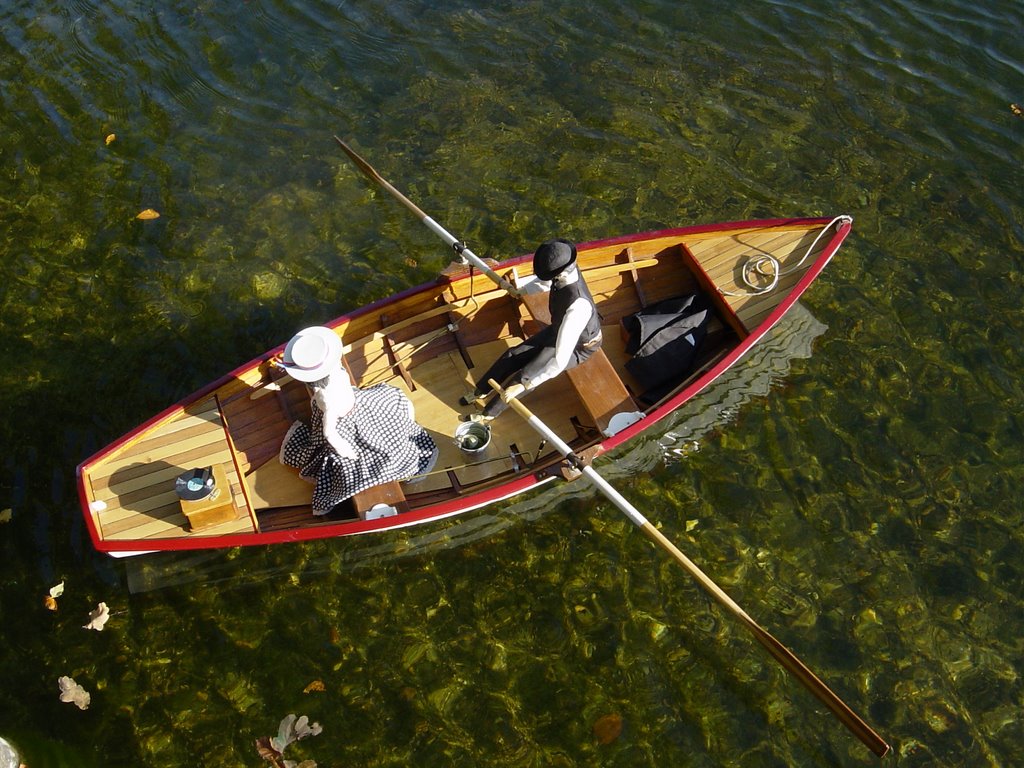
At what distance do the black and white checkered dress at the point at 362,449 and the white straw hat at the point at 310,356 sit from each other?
0.83 metres

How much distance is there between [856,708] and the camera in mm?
9453

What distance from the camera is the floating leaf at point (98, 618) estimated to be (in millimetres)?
9670

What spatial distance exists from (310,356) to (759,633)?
5.38 meters

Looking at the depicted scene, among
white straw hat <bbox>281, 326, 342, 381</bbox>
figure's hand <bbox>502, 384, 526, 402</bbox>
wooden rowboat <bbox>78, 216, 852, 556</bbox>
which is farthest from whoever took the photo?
figure's hand <bbox>502, 384, 526, 402</bbox>

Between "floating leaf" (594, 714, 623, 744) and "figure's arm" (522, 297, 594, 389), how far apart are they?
12.7ft

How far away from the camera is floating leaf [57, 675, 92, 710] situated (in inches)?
363

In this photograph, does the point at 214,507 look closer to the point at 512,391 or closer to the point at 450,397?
the point at 450,397

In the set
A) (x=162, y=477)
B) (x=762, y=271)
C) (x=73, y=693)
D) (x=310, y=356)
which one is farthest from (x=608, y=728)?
(x=762, y=271)

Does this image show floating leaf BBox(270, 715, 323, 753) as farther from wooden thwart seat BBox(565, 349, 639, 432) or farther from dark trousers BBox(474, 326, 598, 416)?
wooden thwart seat BBox(565, 349, 639, 432)

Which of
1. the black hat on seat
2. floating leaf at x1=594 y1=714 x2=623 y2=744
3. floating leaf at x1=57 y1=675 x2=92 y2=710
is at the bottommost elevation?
floating leaf at x1=57 y1=675 x2=92 y2=710

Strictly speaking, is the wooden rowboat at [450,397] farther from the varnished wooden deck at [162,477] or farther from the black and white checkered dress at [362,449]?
the black and white checkered dress at [362,449]

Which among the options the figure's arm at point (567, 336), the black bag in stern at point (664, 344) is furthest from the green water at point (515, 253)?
the figure's arm at point (567, 336)

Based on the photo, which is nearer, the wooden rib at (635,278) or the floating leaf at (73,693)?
the floating leaf at (73,693)

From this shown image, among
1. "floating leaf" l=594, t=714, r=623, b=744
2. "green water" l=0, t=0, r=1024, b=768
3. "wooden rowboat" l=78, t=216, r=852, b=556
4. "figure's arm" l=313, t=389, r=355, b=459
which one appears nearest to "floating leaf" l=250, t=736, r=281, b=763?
"green water" l=0, t=0, r=1024, b=768
